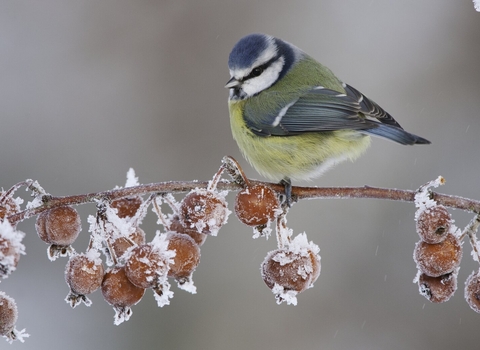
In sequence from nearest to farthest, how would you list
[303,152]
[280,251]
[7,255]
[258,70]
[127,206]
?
[7,255], [280,251], [127,206], [303,152], [258,70]

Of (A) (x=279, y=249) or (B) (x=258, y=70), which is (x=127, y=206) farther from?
(B) (x=258, y=70)

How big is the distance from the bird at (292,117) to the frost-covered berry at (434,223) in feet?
2.66

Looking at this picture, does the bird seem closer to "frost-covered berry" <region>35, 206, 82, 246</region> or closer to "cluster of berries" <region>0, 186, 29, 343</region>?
"frost-covered berry" <region>35, 206, 82, 246</region>

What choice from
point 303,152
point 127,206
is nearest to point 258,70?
point 303,152

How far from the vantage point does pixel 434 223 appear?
1503mm

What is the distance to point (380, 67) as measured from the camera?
18.8ft

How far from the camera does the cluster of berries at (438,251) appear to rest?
1505 mm

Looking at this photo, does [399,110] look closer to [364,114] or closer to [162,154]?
[162,154]

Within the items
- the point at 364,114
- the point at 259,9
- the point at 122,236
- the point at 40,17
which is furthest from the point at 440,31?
the point at 122,236

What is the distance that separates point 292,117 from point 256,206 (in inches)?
48.1

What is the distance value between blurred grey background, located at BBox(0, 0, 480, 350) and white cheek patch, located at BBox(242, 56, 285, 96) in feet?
6.10

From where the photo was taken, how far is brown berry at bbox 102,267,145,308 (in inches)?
57.8

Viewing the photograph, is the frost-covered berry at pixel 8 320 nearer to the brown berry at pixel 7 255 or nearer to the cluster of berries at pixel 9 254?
the cluster of berries at pixel 9 254

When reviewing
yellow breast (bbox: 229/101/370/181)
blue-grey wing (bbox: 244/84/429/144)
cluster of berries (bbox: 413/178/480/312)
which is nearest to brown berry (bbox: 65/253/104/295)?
cluster of berries (bbox: 413/178/480/312)
